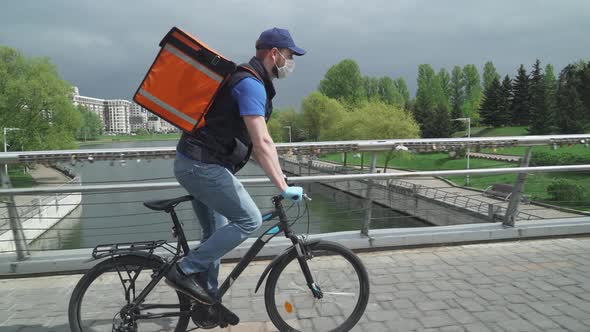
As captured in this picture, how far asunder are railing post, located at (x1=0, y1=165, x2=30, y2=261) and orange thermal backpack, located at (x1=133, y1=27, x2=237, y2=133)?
2.33 metres

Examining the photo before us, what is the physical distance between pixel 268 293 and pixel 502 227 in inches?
138

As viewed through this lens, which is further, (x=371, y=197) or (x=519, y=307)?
(x=371, y=197)

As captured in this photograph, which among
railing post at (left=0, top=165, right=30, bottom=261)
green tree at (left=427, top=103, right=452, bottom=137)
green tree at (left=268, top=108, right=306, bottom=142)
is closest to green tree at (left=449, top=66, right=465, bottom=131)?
green tree at (left=427, top=103, right=452, bottom=137)

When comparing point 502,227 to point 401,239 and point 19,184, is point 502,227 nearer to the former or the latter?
point 401,239

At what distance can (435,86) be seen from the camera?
80.9m

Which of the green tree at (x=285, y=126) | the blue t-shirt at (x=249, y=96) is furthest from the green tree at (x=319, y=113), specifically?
the blue t-shirt at (x=249, y=96)

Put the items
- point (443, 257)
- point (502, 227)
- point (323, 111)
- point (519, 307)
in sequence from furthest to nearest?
point (323, 111), point (502, 227), point (443, 257), point (519, 307)

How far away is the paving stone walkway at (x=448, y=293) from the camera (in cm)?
323

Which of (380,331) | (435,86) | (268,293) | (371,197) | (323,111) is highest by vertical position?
(435,86)

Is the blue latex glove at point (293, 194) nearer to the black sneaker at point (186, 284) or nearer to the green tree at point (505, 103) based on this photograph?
the black sneaker at point (186, 284)

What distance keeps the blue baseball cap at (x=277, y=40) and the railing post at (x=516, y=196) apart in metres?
3.58

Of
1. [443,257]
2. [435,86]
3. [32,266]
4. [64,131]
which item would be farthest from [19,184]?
[435,86]

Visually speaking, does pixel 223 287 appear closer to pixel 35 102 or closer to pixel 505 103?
pixel 35 102

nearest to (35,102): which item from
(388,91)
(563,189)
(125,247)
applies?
(563,189)
